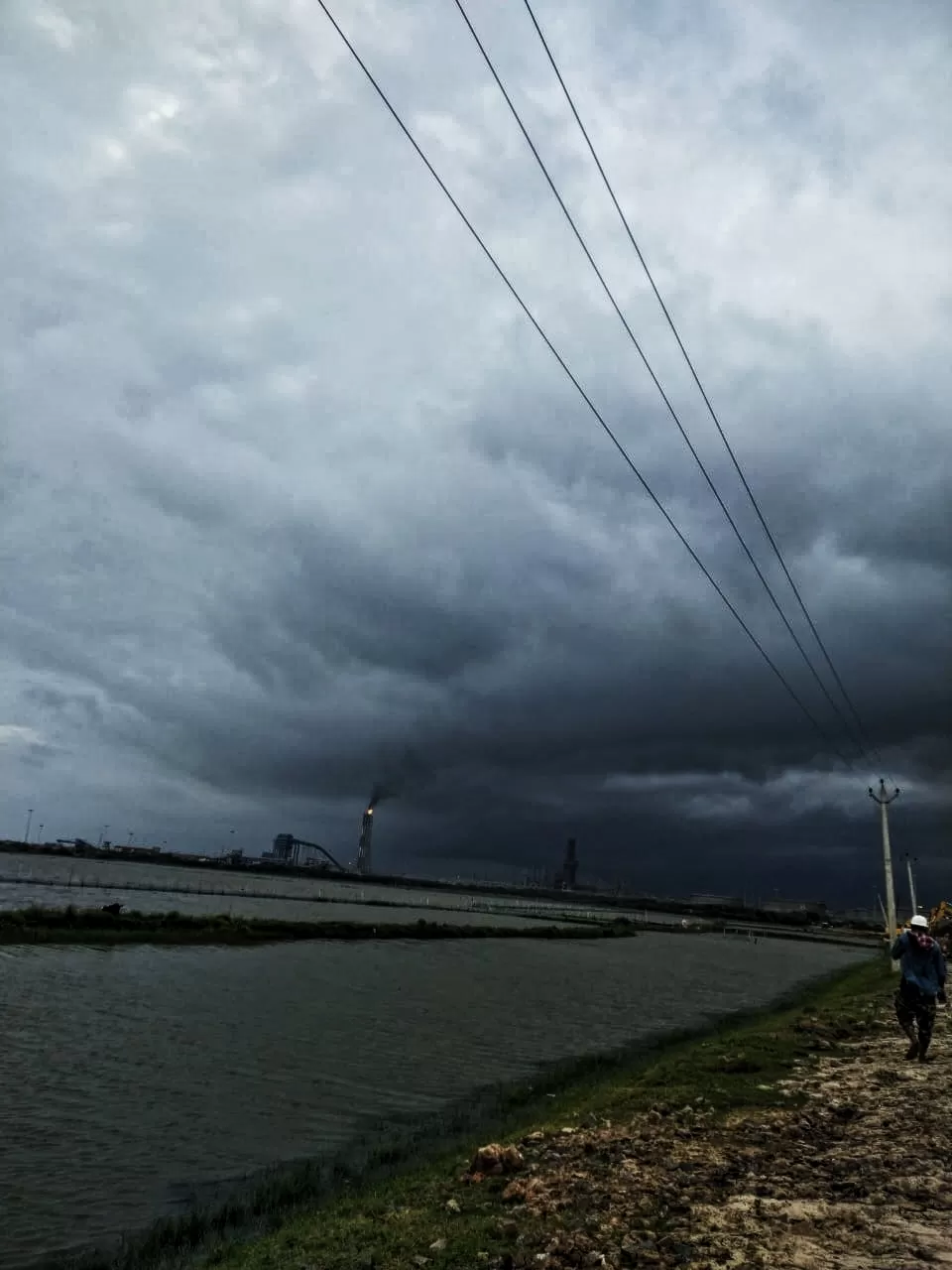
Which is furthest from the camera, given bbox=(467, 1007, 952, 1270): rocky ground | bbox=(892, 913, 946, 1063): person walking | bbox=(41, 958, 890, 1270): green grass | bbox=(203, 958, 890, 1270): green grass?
bbox=(892, 913, 946, 1063): person walking

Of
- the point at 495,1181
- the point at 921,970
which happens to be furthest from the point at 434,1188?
the point at 921,970

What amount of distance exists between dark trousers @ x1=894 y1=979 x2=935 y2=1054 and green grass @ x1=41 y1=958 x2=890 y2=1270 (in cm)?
290

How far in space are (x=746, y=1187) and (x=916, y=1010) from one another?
1051cm

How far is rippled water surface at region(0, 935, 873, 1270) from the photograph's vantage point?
13.8m

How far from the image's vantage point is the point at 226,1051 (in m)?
23.0

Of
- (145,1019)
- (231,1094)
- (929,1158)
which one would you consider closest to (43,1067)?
(231,1094)

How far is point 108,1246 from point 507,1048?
17.4 metres

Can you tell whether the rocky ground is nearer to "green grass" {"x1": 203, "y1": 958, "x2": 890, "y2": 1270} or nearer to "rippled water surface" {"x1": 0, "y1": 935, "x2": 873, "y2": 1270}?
"green grass" {"x1": 203, "y1": 958, "x2": 890, "y2": 1270}

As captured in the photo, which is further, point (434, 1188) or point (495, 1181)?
point (434, 1188)

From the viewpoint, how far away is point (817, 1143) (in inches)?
479

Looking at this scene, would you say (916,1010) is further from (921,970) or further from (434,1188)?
(434,1188)

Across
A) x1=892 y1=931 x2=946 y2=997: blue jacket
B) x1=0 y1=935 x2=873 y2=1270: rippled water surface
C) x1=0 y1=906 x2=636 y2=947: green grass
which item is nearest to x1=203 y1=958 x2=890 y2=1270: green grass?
x1=0 y1=935 x2=873 y2=1270: rippled water surface

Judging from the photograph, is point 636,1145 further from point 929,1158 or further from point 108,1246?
point 108,1246

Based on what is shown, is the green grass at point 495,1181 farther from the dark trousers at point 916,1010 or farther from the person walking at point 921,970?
the person walking at point 921,970
